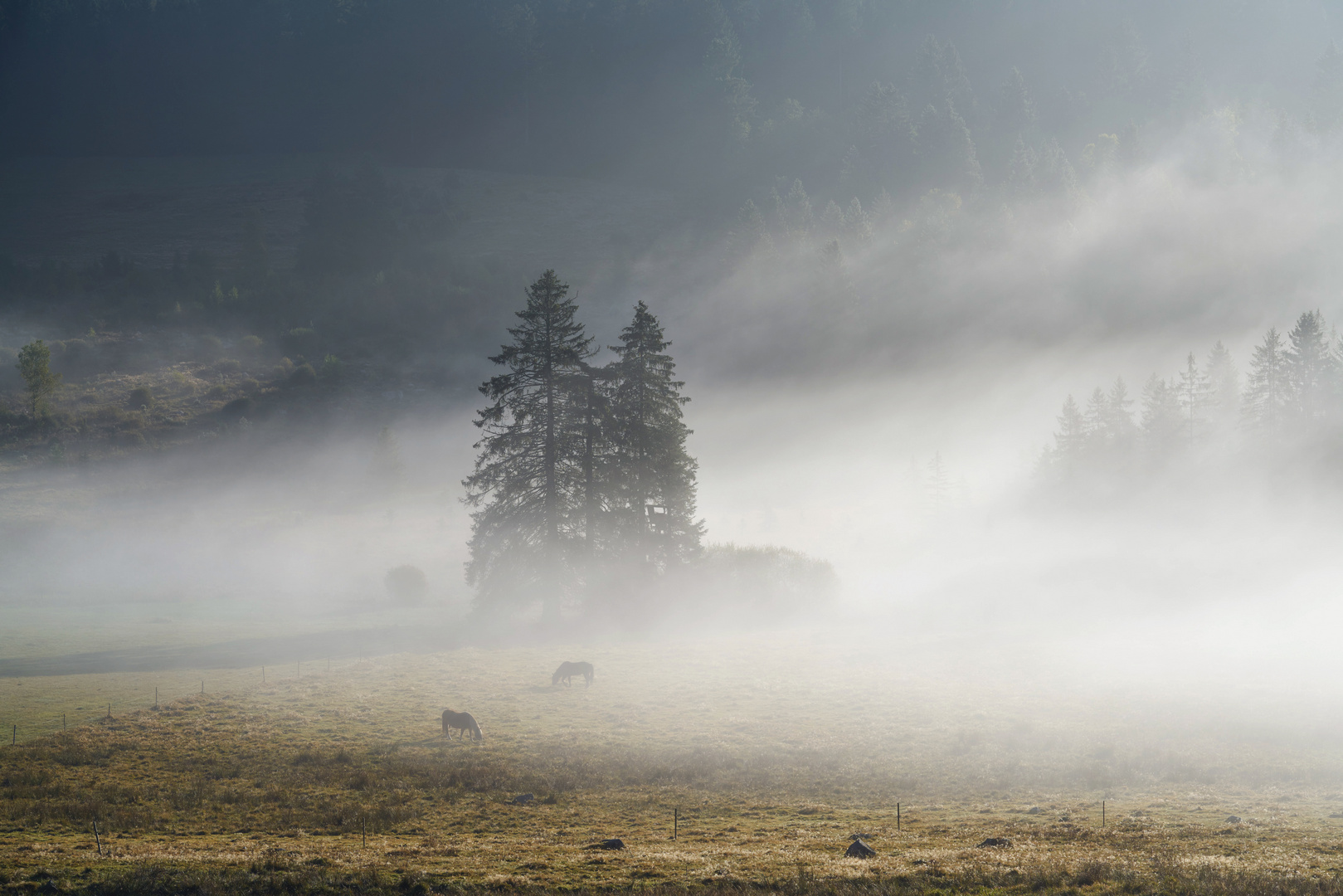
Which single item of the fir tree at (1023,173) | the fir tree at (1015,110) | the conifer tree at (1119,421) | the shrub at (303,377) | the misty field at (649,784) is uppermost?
the fir tree at (1015,110)

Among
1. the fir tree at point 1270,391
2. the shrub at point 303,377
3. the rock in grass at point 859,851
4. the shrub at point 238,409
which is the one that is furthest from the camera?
the shrub at point 303,377

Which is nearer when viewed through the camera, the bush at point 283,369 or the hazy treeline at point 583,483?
the hazy treeline at point 583,483

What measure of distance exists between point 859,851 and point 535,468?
3945 centimetres

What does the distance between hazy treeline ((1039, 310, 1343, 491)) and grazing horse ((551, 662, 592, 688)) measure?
71.9 m

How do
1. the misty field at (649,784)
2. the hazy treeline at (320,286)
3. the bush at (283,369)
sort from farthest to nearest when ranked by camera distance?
the hazy treeline at (320,286) → the bush at (283,369) → the misty field at (649,784)

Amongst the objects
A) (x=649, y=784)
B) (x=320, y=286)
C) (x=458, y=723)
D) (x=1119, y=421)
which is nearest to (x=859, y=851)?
(x=649, y=784)

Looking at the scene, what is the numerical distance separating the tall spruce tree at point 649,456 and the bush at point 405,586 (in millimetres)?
21482

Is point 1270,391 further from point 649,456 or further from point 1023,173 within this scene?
point 1023,173

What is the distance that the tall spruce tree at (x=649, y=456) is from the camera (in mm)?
54062

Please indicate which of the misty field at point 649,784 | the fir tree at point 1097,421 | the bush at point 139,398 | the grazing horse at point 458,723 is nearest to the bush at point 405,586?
the misty field at point 649,784

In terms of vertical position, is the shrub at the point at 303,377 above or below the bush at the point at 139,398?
above

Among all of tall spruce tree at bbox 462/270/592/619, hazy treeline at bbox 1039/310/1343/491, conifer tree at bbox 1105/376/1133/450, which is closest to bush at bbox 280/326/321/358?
tall spruce tree at bbox 462/270/592/619

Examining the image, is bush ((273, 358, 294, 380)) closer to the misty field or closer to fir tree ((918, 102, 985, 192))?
the misty field

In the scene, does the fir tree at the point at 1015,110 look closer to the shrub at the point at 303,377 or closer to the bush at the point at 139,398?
the shrub at the point at 303,377
